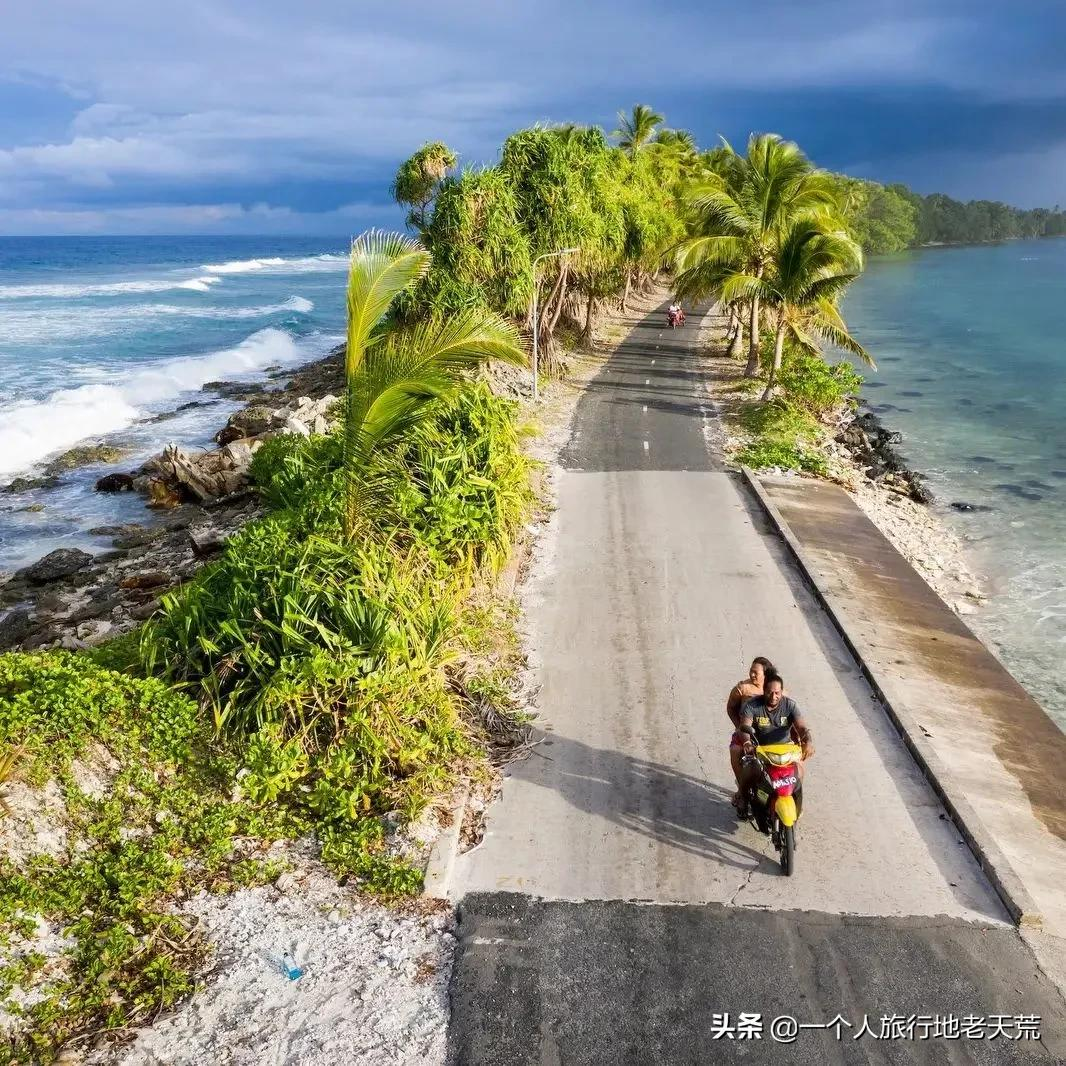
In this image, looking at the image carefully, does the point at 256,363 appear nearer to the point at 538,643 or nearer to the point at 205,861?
the point at 538,643

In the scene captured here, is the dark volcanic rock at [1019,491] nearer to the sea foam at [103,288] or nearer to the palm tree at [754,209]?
the palm tree at [754,209]

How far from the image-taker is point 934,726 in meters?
9.30

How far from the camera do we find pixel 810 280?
2334 centimetres

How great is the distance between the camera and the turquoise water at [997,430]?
51.1ft

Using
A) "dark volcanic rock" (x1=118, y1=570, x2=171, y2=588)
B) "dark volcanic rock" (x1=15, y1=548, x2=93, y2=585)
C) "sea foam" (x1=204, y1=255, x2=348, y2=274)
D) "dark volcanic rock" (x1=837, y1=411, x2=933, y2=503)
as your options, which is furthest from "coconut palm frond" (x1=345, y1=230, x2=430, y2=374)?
"sea foam" (x1=204, y1=255, x2=348, y2=274)

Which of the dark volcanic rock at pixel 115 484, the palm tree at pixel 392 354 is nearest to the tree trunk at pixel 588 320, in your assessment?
the dark volcanic rock at pixel 115 484

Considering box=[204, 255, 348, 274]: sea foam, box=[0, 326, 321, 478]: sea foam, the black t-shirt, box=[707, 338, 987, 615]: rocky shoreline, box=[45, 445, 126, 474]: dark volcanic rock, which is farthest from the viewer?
box=[204, 255, 348, 274]: sea foam

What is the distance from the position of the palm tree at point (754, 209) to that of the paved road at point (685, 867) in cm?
1596

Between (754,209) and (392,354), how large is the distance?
66.5 ft

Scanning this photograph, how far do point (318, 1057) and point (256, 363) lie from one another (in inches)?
1872

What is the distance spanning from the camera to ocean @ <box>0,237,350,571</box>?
23.4 m

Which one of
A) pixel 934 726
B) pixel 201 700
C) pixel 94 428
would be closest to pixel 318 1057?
pixel 201 700

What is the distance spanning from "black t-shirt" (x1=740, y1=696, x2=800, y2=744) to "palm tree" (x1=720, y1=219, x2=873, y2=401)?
17.5 meters

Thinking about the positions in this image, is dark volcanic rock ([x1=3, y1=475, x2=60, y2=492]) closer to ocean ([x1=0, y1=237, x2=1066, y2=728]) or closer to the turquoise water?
ocean ([x1=0, y1=237, x2=1066, y2=728])
